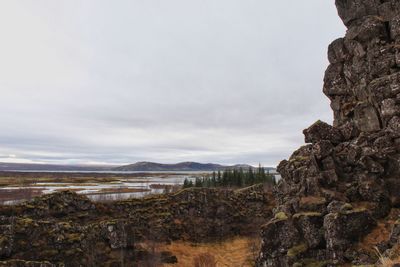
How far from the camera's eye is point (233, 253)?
59.9 meters

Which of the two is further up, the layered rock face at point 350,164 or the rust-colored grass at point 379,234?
the layered rock face at point 350,164

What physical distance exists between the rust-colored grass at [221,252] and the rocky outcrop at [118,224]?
73.3 inches

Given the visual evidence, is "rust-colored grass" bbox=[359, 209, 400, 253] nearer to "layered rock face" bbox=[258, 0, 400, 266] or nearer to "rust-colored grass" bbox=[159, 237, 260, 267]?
"layered rock face" bbox=[258, 0, 400, 266]

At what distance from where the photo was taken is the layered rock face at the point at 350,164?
88.5 feet

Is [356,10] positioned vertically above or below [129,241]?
above

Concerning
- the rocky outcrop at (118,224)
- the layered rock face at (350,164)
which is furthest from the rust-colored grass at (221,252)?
the layered rock face at (350,164)

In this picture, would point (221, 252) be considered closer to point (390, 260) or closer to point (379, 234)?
point (379, 234)

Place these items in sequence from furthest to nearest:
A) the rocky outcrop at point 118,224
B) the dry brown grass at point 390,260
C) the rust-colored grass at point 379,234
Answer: the rocky outcrop at point 118,224, the rust-colored grass at point 379,234, the dry brown grass at point 390,260

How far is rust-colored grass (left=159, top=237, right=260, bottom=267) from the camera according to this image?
173 feet

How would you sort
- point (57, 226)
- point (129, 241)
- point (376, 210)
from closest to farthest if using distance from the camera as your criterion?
point (376, 210)
point (57, 226)
point (129, 241)

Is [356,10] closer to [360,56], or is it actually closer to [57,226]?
[360,56]

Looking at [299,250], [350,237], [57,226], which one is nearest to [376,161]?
[350,237]

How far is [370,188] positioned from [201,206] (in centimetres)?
4581

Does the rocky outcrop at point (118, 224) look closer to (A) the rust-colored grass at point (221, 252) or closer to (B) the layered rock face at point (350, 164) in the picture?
(A) the rust-colored grass at point (221, 252)
